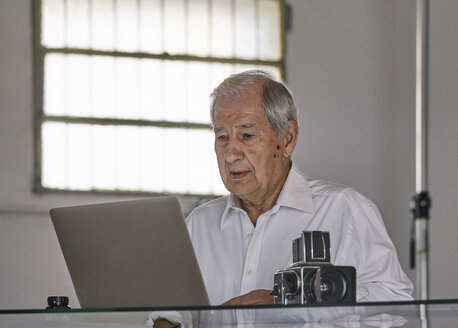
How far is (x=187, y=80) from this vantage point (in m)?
5.76

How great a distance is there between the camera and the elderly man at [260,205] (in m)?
2.45

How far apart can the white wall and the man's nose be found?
3.02m

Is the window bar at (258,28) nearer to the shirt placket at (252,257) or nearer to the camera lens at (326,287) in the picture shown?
the shirt placket at (252,257)

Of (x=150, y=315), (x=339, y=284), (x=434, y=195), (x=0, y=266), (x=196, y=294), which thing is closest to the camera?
(x=150, y=315)

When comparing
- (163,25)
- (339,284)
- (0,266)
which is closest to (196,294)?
(339,284)

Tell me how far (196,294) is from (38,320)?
439 mm

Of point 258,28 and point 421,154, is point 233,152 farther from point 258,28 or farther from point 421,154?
point 258,28

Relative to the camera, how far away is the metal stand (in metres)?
5.21

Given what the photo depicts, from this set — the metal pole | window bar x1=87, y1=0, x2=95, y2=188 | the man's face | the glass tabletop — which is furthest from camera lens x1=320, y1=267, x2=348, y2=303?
window bar x1=87, y1=0, x2=95, y2=188

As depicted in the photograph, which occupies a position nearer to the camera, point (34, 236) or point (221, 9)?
point (34, 236)

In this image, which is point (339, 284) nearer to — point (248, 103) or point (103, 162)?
point (248, 103)

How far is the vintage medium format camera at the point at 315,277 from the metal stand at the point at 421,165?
3.31 m


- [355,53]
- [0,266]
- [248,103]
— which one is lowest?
[0,266]

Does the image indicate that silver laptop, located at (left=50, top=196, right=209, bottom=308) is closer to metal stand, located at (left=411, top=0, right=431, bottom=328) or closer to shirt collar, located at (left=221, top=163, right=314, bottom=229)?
shirt collar, located at (left=221, top=163, right=314, bottom=229)
